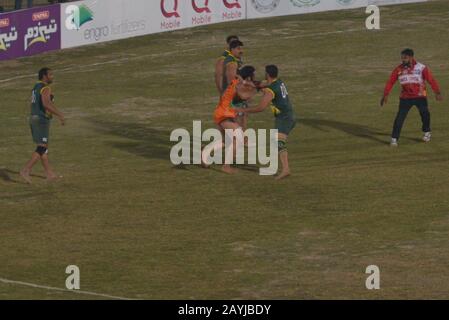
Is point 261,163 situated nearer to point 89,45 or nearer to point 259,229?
point 259,229

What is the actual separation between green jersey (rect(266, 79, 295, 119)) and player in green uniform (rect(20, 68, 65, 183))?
401 centimetres

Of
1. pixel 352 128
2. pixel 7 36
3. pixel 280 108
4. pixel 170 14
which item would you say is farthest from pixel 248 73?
pixel 170 14

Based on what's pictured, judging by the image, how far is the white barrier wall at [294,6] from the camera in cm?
4538

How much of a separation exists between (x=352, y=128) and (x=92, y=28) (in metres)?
14.9

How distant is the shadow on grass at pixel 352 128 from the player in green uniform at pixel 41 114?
7.60 m

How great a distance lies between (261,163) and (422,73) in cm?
401

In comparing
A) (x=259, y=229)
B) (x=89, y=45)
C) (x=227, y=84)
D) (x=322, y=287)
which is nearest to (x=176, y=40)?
(x=89, y=45)

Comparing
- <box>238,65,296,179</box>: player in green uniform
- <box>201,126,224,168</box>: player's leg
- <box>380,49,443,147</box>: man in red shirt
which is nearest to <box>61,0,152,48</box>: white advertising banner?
<box>201,126,224,168</box>: player's leg

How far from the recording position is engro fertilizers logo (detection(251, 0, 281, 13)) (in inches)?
1786

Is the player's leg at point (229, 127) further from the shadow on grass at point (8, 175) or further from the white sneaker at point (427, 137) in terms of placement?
the white sneaker at point (427, 137)

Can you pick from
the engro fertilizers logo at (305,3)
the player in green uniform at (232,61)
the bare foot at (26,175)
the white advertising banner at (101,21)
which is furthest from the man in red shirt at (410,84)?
the engro fertilizers logo at (305,3)

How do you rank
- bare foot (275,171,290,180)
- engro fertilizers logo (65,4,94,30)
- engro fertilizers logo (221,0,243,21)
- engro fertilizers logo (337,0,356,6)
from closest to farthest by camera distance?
bare foot (275,171,290,180)
engro fertilizers logo (65,4,94,30)
engro fertilizers logo (221,0,243,21)
engro fertilizers logo (337,0,356,6)

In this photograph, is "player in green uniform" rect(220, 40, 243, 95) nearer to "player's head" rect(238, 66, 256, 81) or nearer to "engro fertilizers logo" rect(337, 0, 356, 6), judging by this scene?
"player's head" rect(238, 66, 256, 81)

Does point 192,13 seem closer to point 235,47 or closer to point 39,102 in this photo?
point 235,47
